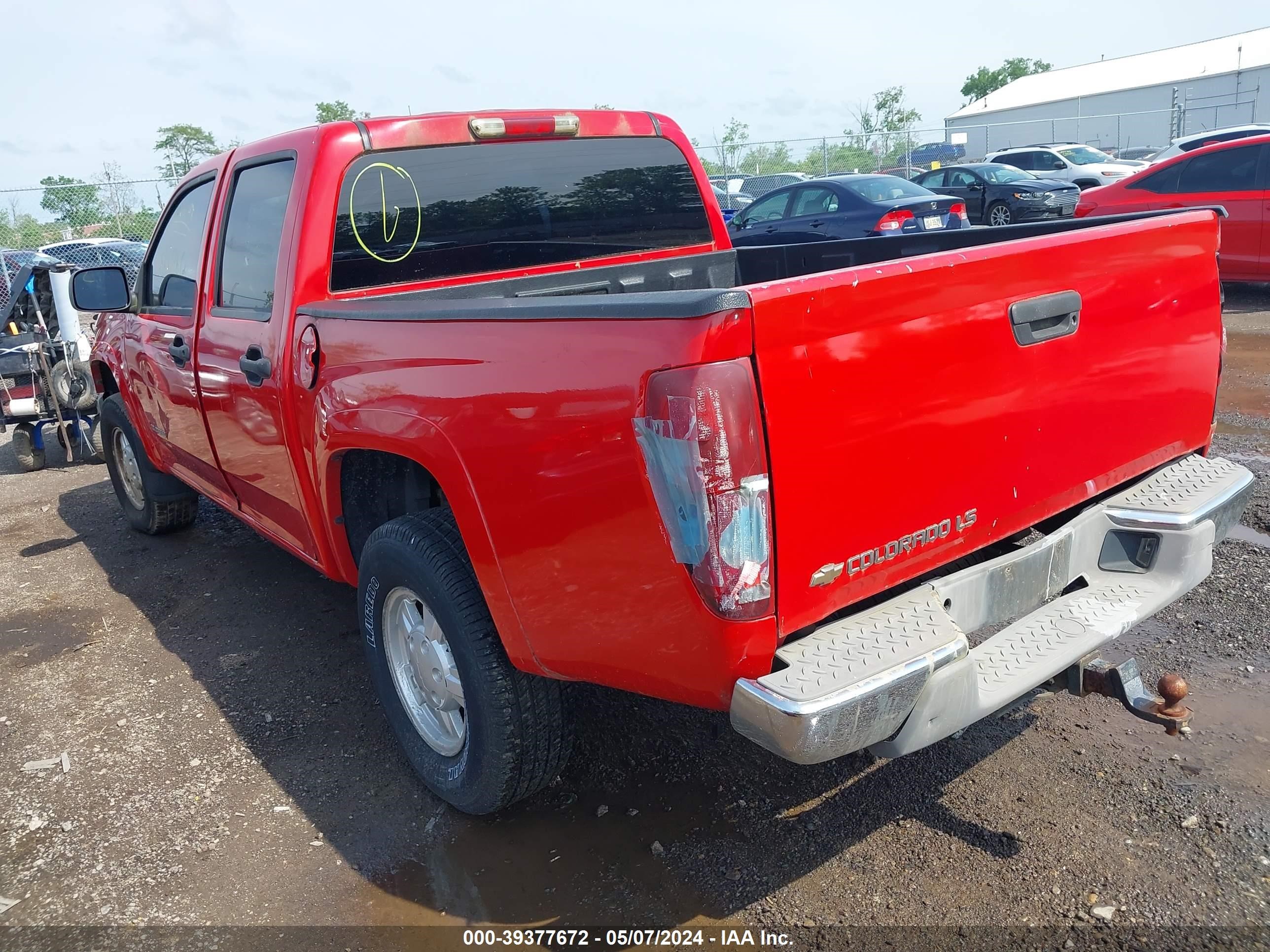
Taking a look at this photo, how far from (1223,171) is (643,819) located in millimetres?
10770

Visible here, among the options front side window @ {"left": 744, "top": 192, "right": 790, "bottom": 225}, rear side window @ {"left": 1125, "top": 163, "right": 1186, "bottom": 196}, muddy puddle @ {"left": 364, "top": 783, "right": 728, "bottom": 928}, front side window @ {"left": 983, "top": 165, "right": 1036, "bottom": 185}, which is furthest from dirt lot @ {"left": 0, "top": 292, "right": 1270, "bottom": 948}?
front side window @ {"left": 983, "top": 165, "right": 1036, "bottom": 185}

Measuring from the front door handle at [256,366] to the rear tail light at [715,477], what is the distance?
6.18ft

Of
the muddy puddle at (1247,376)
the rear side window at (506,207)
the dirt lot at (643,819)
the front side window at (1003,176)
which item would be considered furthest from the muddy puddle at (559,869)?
the front side window at (1003,176)

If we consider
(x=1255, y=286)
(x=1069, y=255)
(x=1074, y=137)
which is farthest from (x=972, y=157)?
(x=1069, y=255)

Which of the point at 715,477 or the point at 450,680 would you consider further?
the point at 450,680

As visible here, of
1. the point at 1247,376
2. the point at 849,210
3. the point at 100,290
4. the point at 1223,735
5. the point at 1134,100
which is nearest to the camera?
the point at 1223,735

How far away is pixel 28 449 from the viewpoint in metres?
7.92

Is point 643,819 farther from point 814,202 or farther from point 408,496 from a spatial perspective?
point 814,202

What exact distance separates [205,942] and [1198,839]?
8.68ft

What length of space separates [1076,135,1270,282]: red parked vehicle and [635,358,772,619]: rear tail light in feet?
31.6

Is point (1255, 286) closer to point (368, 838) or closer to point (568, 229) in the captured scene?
point (568, 229)

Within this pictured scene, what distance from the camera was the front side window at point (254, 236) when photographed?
3.50 meters

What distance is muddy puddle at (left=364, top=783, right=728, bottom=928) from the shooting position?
8.56 feet

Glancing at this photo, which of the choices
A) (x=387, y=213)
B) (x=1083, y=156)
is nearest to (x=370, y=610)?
(x=387, y=213)
